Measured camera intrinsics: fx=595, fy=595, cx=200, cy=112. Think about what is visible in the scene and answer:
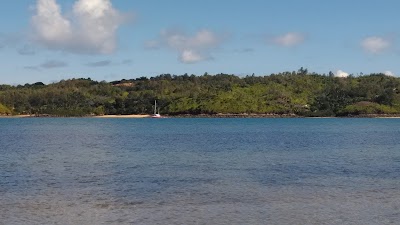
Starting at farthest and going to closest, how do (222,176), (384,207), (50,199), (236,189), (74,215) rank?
1. (222,176)
2. (236,189)
3. (50,199)
4. (384,207)
5. (74,215)

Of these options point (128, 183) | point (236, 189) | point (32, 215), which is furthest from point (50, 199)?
point (236, 189)

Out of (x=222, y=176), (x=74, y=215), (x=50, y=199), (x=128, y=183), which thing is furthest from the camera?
(x=222, y=176)

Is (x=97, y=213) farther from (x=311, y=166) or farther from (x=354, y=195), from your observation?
(x=311, y=166)

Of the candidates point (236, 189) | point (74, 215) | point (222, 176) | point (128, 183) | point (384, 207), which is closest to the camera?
point (74, 215)

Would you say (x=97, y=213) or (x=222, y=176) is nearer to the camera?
(x=97, y=213)

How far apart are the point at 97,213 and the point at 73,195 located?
524 cm

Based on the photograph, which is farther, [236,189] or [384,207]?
[236,189]

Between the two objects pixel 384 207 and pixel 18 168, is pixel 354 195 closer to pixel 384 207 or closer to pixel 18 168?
pixel 384 207

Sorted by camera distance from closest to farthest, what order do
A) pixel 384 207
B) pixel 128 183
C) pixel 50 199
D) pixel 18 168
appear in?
pixel 384 207, pixel 50 199, pixel 128 183, pixel 18 168

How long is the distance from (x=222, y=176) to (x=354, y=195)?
1031 cm

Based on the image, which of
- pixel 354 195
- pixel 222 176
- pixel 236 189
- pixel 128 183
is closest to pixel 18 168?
pixel 128 183

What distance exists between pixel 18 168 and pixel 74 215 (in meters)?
20.1

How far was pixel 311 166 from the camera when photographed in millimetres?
45188

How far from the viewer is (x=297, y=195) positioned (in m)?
29.7
